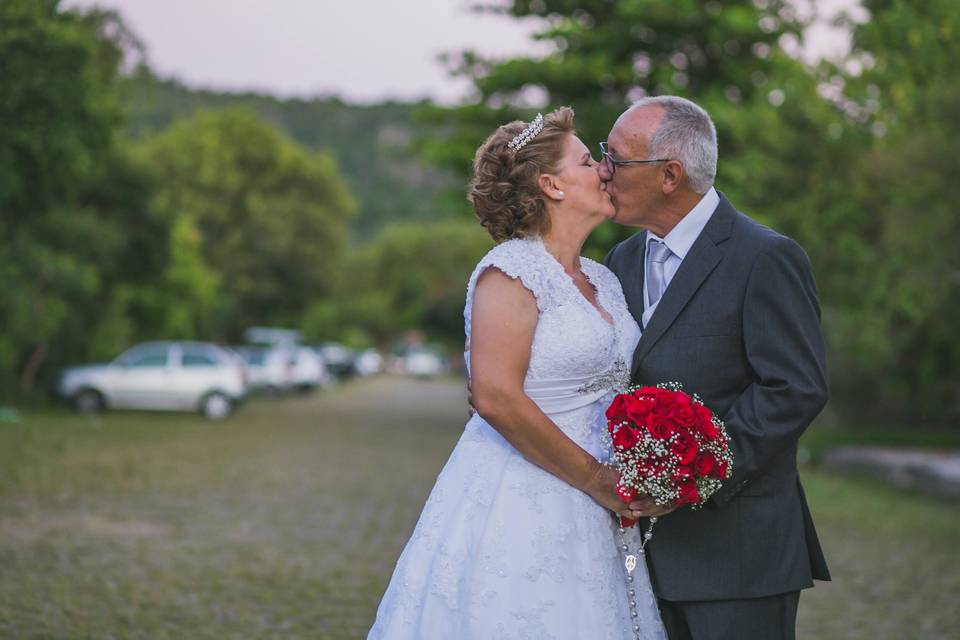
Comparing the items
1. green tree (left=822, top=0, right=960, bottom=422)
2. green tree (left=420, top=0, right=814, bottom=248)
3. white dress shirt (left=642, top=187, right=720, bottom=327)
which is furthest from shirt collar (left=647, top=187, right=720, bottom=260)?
green tree (left=420, top=0, right=814, bottom=248)

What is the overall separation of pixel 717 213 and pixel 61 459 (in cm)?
1485

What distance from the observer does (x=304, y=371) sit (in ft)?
142

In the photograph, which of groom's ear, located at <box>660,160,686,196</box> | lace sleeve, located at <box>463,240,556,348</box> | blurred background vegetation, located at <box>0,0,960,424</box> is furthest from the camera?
blurred background vegetation, located at <box>0,0,960,424</box>

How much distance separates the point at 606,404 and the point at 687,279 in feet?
1.61

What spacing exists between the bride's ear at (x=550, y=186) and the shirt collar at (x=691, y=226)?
390 millimetres

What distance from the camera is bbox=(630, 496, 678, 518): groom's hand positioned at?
3.49 m

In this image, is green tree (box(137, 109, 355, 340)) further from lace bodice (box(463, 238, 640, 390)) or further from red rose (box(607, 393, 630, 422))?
red rose (box(607, 393, 630, 422))

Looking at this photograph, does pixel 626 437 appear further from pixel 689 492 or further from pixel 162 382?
pixel 162 382

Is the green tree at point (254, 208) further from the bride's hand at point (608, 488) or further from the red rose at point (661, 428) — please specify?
the red rose at point (661, 428)

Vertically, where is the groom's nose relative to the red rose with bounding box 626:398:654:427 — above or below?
above

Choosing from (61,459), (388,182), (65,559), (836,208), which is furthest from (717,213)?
(388,182)

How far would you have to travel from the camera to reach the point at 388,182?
14200cm

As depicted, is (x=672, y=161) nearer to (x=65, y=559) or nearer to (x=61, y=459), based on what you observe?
(x=65, y=559)

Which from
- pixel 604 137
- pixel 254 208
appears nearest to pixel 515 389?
pixel 604 137
